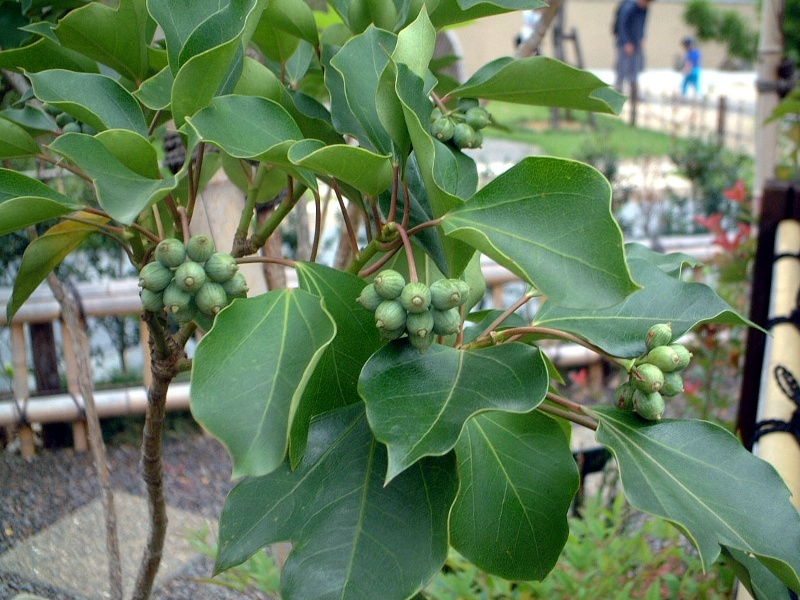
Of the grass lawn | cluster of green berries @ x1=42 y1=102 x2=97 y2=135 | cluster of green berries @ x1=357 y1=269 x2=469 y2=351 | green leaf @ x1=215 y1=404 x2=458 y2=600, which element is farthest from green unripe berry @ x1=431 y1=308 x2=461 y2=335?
the grass lawn

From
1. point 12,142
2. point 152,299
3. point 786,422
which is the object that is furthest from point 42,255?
point 786,422

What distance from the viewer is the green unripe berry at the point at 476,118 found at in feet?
2.43

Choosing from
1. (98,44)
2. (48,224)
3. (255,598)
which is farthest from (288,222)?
(98,44)

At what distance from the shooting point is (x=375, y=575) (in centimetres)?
58

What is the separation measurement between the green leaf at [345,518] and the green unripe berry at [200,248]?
0.51 ft

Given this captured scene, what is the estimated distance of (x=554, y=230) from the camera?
0.51 metres

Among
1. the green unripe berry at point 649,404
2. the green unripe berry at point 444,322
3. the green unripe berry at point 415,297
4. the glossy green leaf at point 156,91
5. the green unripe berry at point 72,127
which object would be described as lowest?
the green unripe berry at point 649,404

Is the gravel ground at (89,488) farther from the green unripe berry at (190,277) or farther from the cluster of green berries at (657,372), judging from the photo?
the cluster of green berries at (657,372)

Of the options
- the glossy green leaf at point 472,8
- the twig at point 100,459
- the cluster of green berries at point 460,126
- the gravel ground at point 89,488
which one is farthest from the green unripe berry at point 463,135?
the gravel ground at point 89,488

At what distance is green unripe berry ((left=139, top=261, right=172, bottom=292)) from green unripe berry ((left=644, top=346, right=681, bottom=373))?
374 mm

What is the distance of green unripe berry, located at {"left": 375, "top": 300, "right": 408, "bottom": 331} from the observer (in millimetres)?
531

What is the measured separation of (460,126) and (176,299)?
0.32 m

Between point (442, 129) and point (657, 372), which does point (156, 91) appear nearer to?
point (442, 129)

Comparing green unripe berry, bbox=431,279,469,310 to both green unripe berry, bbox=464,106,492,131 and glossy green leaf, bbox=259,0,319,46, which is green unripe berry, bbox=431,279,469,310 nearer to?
green unripe berry, bbox=464,106,492,131
